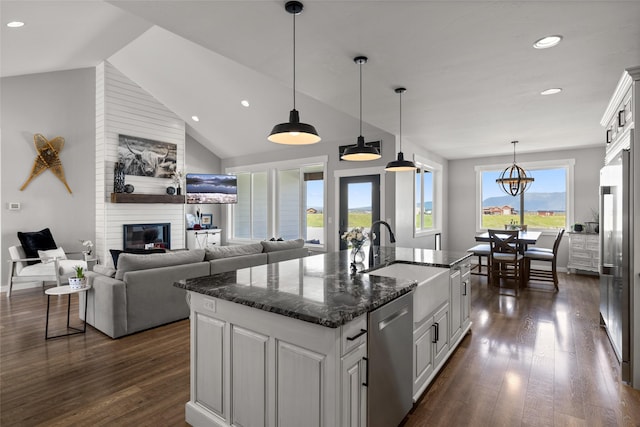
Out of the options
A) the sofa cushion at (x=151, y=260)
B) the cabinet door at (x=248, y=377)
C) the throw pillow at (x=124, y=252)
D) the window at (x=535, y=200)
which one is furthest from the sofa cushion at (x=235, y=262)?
the window at (x=535, y=200)

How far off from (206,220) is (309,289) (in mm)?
7711

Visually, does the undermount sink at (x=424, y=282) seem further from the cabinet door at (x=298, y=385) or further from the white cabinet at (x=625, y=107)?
the white cabinet at (x=625, y=107)

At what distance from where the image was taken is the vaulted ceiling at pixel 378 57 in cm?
237

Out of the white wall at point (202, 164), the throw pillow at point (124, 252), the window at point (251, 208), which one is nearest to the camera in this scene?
the throw pillow at point (124, 252)

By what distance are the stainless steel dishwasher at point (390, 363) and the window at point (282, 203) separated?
5199 millimetres

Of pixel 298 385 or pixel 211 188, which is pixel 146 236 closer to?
pixel 211 188

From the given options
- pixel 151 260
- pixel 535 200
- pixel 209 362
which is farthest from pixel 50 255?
pixel 535 200

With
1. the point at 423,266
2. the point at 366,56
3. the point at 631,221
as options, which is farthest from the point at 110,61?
the point at 631,221

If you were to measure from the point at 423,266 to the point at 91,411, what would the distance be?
8.90 feet

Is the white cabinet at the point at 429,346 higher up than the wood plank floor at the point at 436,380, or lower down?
higher up

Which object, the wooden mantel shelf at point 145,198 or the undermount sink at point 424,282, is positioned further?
the wooden mantel shelf at point 145,198

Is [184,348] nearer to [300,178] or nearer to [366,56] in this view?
[366,56]

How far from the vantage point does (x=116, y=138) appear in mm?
6566

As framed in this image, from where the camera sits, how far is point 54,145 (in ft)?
19.5
